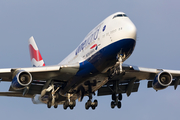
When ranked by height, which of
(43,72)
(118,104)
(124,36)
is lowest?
(118,104)

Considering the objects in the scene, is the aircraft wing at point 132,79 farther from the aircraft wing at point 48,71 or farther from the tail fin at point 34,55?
the tail fin at point 34,55

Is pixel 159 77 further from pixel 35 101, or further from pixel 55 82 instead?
pixel 35 101

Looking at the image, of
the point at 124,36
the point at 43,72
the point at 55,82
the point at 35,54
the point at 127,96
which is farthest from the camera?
the point at 35,54

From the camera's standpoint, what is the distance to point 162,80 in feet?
121

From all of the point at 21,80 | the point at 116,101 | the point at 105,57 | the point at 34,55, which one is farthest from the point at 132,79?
the point at 34,55

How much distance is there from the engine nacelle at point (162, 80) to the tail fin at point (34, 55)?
18142 millimetres

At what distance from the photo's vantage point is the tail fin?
50188 mm

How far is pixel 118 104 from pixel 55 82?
24.0 feet

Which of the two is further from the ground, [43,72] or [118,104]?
[43,72]

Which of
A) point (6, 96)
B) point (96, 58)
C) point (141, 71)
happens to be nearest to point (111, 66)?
point (96, 58)

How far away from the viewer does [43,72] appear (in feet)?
115

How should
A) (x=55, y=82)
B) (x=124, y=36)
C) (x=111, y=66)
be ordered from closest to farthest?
(x=124, y=36) → (x=111, y=66) → (x=55, y=82)

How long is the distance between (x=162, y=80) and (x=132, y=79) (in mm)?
3630

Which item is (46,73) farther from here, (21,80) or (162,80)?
(162,80)
